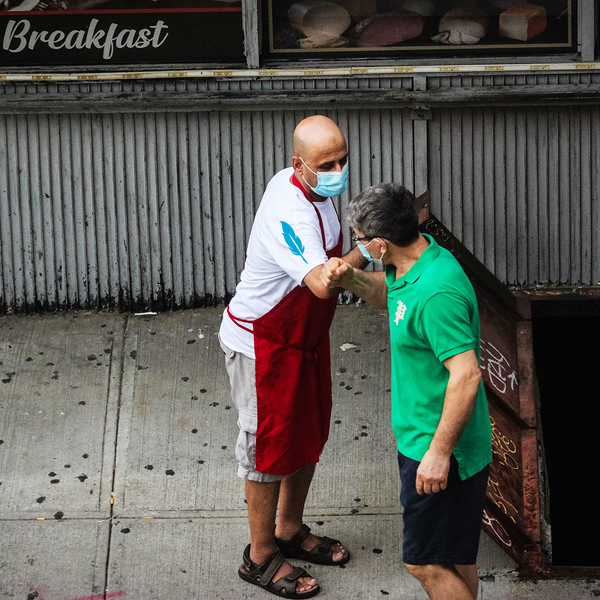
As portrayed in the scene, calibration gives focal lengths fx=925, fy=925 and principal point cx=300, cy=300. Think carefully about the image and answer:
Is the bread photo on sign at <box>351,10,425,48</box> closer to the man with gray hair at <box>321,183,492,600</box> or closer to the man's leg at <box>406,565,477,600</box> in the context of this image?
the man with gray hair at <box>321,183,492,600</box>

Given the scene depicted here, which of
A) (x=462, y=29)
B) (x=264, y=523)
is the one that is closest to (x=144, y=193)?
(x=462, y=29)

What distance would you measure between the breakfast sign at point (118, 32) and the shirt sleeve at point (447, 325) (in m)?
3.22

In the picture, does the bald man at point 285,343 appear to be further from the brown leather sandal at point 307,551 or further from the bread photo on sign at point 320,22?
the bread photo on sign at point 320,22

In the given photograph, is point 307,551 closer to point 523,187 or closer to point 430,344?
point 430,344

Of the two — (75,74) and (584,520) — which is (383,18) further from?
(584,520)

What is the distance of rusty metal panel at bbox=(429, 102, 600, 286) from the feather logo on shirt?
104 inches

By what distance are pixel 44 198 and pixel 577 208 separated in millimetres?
3406

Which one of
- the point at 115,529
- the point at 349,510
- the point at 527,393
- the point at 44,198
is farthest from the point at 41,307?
the point at 527,393

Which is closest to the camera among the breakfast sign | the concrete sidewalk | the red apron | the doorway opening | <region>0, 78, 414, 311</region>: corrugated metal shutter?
the red apron

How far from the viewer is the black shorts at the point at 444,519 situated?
3184 mm

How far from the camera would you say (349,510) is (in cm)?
439

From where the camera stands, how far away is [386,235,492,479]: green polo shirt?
2.97m

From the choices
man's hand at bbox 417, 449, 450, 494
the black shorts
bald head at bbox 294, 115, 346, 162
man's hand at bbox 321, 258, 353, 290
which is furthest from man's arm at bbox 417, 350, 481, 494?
bald head at bbox 294, 115, 346, 162

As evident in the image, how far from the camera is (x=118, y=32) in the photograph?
568 centimetres
